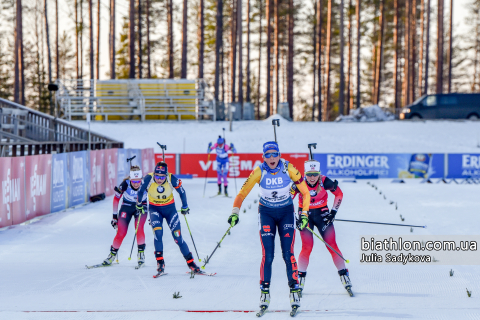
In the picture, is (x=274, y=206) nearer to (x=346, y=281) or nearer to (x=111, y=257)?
(x=346, y=281)

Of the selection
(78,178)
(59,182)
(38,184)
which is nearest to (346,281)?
(38,184)

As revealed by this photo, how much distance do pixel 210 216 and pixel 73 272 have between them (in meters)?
6.32

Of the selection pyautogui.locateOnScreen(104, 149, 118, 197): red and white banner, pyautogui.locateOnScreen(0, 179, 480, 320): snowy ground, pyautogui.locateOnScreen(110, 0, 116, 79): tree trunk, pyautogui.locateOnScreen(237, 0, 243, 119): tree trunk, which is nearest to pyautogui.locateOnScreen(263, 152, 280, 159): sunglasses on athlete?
pyautogui.locateOnScreen(0, 179, 480, 320): snowy ground

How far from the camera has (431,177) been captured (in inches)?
1019

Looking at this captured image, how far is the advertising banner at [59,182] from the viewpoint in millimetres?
15047

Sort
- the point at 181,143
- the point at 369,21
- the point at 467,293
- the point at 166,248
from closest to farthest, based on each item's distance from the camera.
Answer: the point at 467,293
the point at 166,248
the point at 181,143
the point at 369,21

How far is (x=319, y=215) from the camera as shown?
24.5ft

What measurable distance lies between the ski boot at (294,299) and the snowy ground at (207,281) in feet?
0.46

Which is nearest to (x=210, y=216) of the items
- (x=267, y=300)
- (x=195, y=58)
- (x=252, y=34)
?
(x=267, y=300)

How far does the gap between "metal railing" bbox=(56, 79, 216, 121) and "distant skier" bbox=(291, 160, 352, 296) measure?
27856 mm

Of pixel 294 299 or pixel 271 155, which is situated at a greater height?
pixel 271 155

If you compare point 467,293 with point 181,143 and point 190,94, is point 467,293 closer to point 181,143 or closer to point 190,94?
A: point 181,143

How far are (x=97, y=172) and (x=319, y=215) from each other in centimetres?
1285

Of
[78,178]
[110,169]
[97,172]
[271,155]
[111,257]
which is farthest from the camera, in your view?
[110,169]
